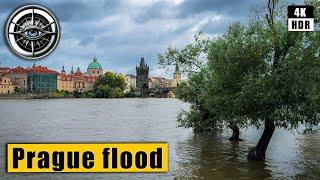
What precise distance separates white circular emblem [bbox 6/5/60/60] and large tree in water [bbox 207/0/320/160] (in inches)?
649

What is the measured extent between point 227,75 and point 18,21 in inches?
725

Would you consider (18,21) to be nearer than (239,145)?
Yes

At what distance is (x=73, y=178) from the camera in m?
23.8

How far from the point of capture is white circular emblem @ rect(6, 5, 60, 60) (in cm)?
1003

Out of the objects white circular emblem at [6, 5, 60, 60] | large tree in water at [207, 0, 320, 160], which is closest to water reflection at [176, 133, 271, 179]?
large tree in water at [207, 0, 320, 160]

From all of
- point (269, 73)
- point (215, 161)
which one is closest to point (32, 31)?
point (269, 73)

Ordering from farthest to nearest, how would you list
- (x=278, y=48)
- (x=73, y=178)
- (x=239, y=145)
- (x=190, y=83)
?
(x=190, y=83) < (x=239, y=145) < (x=278, y=48) < (x=73, y=178)

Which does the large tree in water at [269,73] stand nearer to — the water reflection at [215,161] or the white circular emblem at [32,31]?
the water reflection at [215,161]

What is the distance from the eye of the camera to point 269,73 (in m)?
25.8

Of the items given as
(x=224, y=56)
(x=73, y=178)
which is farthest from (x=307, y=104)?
(x=73, y=178)

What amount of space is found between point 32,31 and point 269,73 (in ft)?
60.1

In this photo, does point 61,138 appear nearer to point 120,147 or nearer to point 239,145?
point 239,145

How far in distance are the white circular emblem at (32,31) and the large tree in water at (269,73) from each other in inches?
649

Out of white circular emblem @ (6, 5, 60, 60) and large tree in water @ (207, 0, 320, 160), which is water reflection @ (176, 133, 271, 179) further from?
white circular emblem @ (6, 5, 60, 60)
